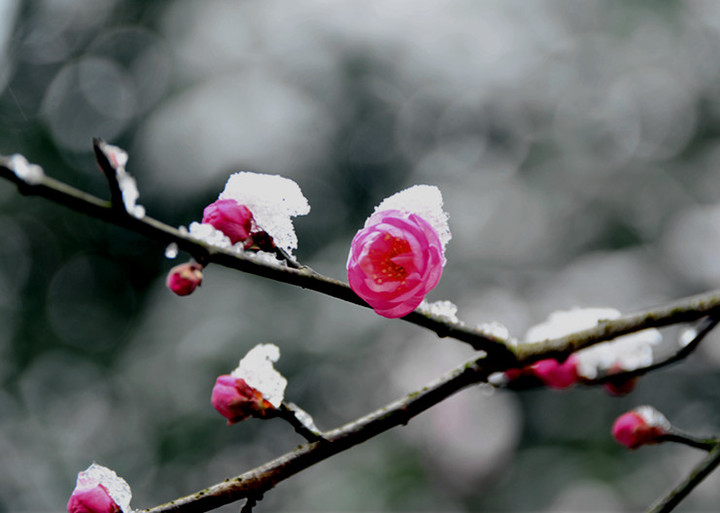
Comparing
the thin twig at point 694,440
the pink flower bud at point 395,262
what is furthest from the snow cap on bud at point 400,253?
the thin twig at point 694,440

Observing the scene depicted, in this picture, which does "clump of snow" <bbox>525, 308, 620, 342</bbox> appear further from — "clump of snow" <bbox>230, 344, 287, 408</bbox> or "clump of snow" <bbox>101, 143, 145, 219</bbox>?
"clump of snow" <bbox>101, 143, 145, 219</bbox>

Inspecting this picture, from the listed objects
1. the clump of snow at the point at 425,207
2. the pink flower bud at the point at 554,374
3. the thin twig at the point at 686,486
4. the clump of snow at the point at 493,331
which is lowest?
the thin twig at the point at 686,486

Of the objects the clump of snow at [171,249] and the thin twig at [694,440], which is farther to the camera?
the thin twig at [694,440]

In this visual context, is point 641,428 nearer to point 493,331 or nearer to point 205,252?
point 493,331

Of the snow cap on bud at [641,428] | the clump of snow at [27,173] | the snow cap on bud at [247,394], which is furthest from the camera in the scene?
the snow cap on bud at [641,428]

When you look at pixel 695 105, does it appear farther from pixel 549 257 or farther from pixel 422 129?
pixel 422 129

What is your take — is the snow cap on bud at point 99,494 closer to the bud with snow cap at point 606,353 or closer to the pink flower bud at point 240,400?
the pink flower bud at point 240,400

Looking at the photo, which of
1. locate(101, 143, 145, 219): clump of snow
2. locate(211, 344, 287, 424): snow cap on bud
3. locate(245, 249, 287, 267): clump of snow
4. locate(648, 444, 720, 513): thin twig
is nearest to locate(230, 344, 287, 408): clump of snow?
locate(211, 344, 287, 424): snow cap on bud

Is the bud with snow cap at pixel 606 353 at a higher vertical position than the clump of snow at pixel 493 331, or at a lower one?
higher
